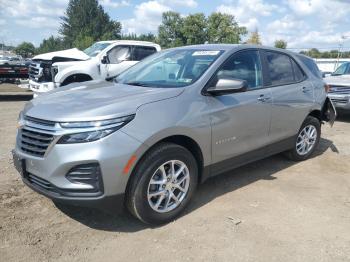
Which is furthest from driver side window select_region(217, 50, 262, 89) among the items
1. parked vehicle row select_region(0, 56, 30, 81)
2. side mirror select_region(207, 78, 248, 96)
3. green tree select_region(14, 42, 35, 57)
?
green tree select_region(14, 42, 35, 57)

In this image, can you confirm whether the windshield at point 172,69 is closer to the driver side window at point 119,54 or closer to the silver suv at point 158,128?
the silver suv at point 158,128

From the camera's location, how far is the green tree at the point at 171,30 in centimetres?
8172

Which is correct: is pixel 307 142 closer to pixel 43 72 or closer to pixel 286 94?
pixel 286 94

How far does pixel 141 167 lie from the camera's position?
326cm

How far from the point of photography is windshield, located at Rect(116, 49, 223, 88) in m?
3.97

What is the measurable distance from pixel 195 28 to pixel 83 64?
72.0m

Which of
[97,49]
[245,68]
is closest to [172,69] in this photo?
[245,68]

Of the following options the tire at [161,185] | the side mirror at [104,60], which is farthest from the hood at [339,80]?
the tire at [161,185]

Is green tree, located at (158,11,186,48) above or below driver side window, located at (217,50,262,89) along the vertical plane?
above

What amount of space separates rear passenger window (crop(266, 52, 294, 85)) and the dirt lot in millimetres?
1356

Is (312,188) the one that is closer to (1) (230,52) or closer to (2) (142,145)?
(1) (230,52)

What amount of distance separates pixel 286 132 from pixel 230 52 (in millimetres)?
1571

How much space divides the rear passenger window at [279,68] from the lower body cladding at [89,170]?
2.47 metres

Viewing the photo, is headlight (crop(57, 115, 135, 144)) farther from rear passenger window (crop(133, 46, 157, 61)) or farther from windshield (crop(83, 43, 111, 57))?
windshield (crop(83, 43, 111, 57))
